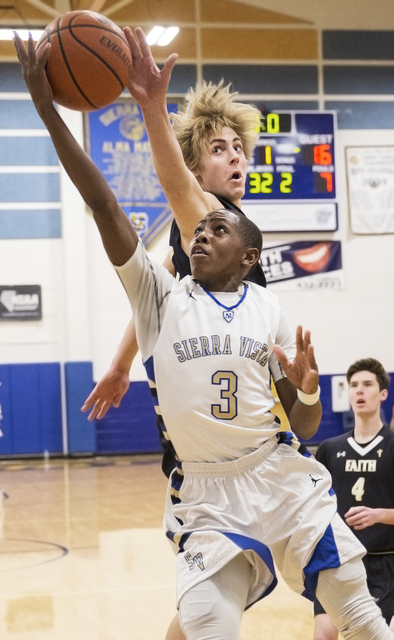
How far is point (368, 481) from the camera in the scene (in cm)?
346

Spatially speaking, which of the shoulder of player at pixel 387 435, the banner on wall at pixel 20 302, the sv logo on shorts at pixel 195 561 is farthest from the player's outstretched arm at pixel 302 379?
the banner on wall at pixel 20 302

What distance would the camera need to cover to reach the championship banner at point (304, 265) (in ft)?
34.5

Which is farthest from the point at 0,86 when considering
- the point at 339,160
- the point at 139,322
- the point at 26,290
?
the point at 139,322

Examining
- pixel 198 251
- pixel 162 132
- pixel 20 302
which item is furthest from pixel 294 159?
pixel 198 251

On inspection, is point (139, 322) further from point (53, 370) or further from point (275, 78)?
point (275, 78)

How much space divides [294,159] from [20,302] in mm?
3828

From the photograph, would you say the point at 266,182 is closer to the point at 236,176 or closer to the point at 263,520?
the point at 236,176

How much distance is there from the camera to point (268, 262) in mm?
10508

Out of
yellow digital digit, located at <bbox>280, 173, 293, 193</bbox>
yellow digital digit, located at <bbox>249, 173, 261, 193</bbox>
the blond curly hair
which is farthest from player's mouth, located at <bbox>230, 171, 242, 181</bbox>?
yellow digital digit, located at <bbox>280, 173, 293, 193</bbox>

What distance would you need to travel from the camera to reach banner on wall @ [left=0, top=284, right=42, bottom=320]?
1005cm

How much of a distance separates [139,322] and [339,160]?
897 centimetres

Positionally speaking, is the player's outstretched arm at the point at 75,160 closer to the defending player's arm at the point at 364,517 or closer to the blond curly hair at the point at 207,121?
the blond curly hair at the point at 207,121

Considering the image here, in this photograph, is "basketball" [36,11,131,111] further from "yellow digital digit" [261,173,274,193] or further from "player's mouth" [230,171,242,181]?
"yellow digital digit" [261,173,274,193]

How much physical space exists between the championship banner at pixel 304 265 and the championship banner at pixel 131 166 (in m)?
1.46
